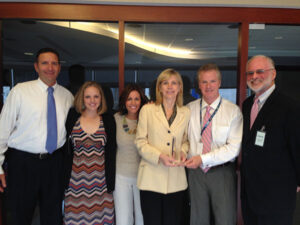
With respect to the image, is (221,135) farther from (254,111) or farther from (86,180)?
(86,180)

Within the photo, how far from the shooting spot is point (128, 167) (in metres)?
2.20

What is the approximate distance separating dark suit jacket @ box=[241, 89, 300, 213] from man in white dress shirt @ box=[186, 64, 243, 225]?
0.23m

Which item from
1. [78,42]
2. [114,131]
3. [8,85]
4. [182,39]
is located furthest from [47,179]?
[182,39]

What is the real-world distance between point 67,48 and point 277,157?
4004 millimetres

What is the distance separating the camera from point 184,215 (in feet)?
9.05

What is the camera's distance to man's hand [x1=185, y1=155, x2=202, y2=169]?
193 centimetres

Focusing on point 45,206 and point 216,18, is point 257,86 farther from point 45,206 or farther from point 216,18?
point 45,206

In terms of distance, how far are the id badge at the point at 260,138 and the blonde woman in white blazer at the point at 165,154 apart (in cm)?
58

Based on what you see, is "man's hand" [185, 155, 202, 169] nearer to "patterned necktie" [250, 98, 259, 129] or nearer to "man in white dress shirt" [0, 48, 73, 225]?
"patterned necktie" [250, 98, 259, 129]

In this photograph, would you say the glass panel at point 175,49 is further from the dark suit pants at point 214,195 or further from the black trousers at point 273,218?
the black trousers at point 273,218

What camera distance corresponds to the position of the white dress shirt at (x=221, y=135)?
77.6 inches

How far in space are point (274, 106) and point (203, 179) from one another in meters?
0.83

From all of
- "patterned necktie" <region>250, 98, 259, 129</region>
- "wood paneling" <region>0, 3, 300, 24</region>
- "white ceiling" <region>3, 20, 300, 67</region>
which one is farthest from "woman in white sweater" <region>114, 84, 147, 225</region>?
"white ceiling" <region>3, 20, 300, 67</region>

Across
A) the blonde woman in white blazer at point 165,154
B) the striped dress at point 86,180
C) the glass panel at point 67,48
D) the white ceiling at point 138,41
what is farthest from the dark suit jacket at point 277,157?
the white ceiling at point 138,41
